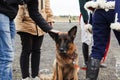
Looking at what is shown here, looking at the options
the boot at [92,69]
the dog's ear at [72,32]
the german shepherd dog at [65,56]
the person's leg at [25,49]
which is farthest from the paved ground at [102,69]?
the boot at [92,69]

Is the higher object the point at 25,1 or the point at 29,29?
the point at 25,1

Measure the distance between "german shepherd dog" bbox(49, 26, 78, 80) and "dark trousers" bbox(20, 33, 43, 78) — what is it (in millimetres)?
603

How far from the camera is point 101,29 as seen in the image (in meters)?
6.29

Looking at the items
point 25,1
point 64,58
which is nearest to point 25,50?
point 64,58

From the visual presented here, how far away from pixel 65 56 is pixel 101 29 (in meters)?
1.15

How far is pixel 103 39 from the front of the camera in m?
6.34

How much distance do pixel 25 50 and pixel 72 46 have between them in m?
0.98

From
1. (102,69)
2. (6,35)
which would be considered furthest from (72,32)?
(102,69)

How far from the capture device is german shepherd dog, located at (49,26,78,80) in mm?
7094

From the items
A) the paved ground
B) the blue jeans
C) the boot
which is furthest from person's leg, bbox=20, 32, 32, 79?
the blue jeans

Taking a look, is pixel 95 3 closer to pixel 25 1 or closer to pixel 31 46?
pixel 25 1

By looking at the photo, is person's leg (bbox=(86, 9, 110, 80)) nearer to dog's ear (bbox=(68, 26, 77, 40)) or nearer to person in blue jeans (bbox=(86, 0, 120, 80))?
person in blue jeans (bbox=(86, 0, 120, 80))

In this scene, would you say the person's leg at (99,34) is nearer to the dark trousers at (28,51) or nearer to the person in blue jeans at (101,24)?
the person in blue jeans at (101,24)

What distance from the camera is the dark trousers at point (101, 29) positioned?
6.22 meters
